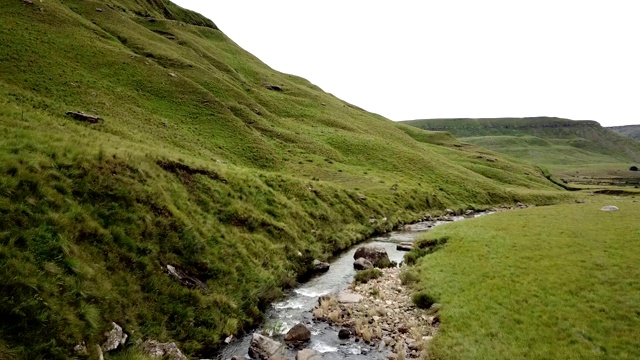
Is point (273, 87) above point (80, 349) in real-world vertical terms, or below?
above

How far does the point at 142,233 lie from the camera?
1944 cm

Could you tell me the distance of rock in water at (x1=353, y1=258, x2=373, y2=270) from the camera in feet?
100

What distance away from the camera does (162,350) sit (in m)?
14.7

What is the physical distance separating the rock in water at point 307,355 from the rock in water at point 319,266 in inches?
488

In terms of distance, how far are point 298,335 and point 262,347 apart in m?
2.32

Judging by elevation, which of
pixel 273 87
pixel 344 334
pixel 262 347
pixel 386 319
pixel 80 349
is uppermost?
pixel 273 87

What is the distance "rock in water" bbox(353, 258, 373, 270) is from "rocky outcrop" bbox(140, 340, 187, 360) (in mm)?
18256

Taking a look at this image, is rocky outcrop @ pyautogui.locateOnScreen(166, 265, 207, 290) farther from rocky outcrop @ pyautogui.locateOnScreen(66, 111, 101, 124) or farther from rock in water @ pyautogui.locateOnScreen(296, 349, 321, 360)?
rocky outcrop @ pyautogui.locateOnScreen(66, 111, 101, 124)

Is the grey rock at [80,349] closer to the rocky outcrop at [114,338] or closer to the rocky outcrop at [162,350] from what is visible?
the rocky outcrop at [114,338]

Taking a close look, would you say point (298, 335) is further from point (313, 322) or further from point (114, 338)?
point (114, 338)

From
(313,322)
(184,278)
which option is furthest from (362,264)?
(184,278)

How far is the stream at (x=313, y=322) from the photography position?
17.4 metres

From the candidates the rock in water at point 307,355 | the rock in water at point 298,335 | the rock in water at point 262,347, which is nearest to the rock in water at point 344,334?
the rock in water at point 298,335

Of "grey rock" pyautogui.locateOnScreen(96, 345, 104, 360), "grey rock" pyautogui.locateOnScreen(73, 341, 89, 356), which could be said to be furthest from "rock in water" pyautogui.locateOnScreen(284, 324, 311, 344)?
"grey rock" pyautogui.locateOnScreen(73, 341, 89, 356)
